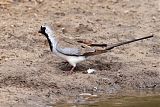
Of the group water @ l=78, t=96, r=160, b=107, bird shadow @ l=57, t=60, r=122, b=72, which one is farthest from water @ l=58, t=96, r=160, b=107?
bird shadow @ l=57, t=60, r=122, b=72

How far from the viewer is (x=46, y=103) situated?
804 centimetres

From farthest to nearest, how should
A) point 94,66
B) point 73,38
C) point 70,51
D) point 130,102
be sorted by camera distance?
point 73,38 < point 94,66 < point 70,51 < point 130,102

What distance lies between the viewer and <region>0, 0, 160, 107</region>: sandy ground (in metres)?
8.52

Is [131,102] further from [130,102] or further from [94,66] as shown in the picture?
[94,66]

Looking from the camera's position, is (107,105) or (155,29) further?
(155,29)

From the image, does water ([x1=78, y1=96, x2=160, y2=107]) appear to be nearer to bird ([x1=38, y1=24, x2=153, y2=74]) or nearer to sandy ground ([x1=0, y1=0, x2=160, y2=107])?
sandy ground ([x1=0, y1=0, x2=160, y2=107])

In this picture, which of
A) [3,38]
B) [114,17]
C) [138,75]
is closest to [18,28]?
[3,38]

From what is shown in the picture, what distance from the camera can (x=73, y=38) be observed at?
10.4 metres

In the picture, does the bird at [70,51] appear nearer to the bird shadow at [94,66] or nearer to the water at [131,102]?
the bird shadow at [94,66]

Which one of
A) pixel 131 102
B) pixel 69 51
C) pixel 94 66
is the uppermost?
pixel 69 51

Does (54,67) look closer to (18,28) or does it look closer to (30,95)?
(30,95)

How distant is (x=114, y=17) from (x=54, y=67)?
2.97 metres

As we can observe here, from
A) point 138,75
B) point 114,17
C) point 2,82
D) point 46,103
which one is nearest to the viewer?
point 46,103

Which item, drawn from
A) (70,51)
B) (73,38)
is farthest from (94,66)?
(73,38)
